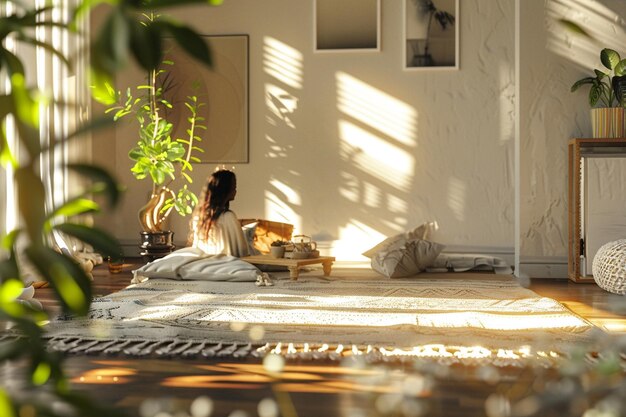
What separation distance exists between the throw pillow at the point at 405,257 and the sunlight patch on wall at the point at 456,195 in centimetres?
114

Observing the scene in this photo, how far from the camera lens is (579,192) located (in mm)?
5902

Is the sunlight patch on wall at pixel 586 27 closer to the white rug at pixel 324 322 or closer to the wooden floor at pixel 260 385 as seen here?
the white rug at pixel 324 322

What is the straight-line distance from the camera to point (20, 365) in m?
2.98

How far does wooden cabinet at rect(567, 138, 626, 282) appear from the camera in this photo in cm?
574

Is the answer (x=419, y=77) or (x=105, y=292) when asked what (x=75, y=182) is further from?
(x=419, y=77)

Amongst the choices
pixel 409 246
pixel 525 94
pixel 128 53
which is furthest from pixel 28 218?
pixel 525 94

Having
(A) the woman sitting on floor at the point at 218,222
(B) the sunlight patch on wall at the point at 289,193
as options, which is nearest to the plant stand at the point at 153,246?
(A) the woman sitting on floor at the point at 218,222

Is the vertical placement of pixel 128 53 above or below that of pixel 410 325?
above

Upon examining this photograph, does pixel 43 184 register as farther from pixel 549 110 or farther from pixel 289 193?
pixel 289 193

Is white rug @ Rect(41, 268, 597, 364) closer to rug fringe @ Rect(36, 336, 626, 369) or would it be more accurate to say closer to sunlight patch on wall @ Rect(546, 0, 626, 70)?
rug fringe @ Rect(36, 336, 626, 369)

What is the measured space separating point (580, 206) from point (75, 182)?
13.1 feet

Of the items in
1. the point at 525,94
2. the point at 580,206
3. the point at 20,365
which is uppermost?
the point at 525,94

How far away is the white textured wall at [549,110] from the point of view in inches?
239

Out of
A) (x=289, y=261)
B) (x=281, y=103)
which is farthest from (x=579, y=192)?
(x=281, y=103)
